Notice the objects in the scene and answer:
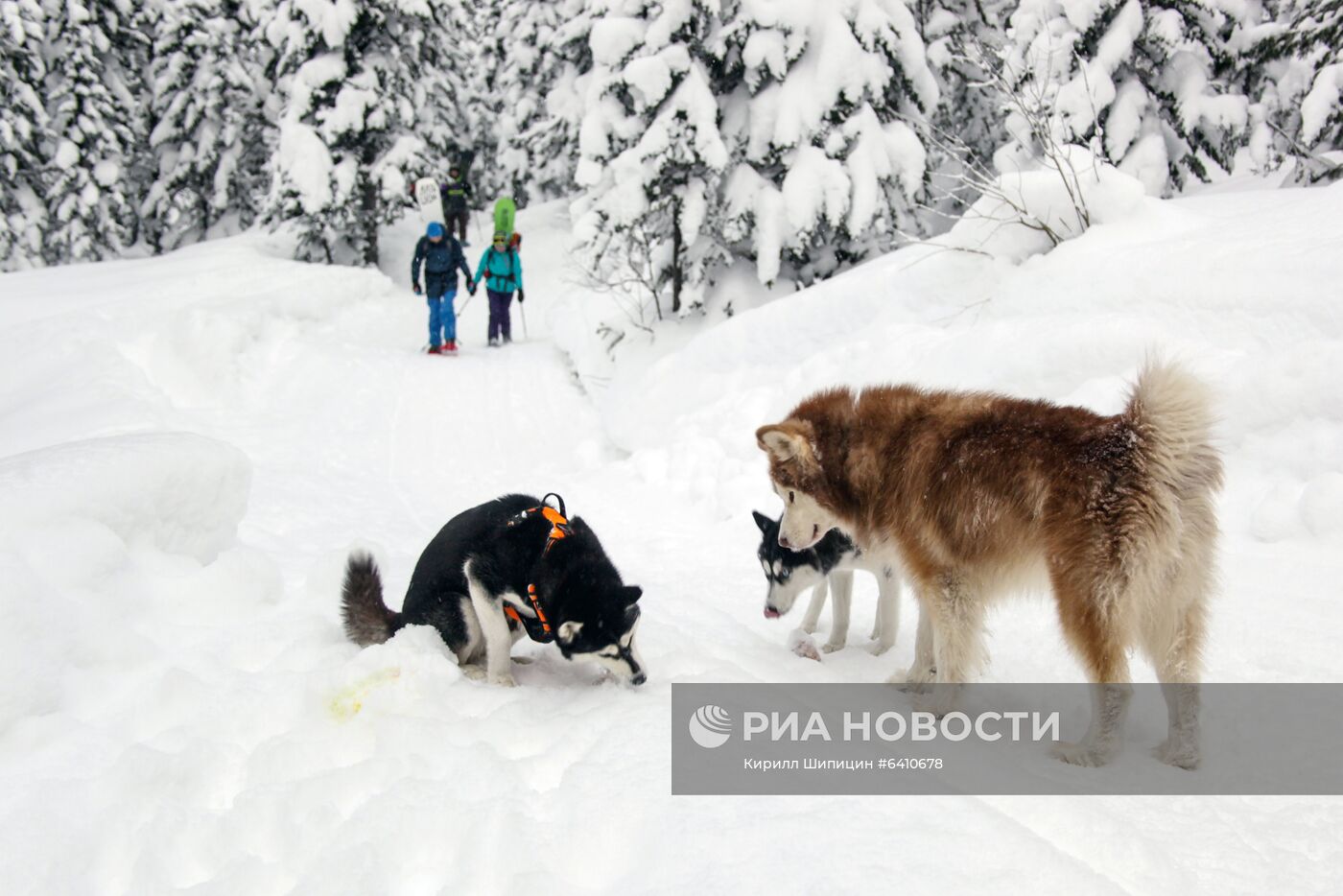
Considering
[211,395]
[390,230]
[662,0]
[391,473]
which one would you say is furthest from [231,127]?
[391,473]

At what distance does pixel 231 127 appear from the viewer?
888 inches

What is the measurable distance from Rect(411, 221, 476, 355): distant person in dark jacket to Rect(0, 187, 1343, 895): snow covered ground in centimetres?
629

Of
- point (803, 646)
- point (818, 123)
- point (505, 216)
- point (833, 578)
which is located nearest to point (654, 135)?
point (818, 123)

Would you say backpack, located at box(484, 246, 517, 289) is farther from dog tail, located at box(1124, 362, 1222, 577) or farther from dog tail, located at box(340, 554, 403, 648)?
dog tail, located at box(1124, 362, 1222, 577)

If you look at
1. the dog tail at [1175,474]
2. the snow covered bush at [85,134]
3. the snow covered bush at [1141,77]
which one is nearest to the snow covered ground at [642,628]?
the dog tail at [1175,474]

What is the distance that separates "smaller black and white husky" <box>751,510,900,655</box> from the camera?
3971 millimetres

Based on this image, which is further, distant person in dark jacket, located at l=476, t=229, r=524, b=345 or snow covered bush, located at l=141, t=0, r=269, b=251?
snow covered bush, located at l=141, t=0, r=269, b=251

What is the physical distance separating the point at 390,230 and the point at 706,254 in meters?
19.6

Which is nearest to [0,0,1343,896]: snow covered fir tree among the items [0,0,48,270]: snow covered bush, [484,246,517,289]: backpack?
[484,246,517,289]: backpack

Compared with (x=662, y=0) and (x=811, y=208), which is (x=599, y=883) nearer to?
(x=811, y=208)

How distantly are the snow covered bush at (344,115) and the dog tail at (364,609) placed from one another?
1818 centimetres

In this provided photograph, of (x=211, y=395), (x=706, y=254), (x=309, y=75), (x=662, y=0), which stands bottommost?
(x=211, y=395)

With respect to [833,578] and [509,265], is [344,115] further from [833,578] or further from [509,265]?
[833,578]

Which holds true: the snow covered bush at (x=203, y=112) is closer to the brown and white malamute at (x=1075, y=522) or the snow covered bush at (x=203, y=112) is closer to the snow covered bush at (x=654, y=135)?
the snow covered bush at (x=654, y=135)
